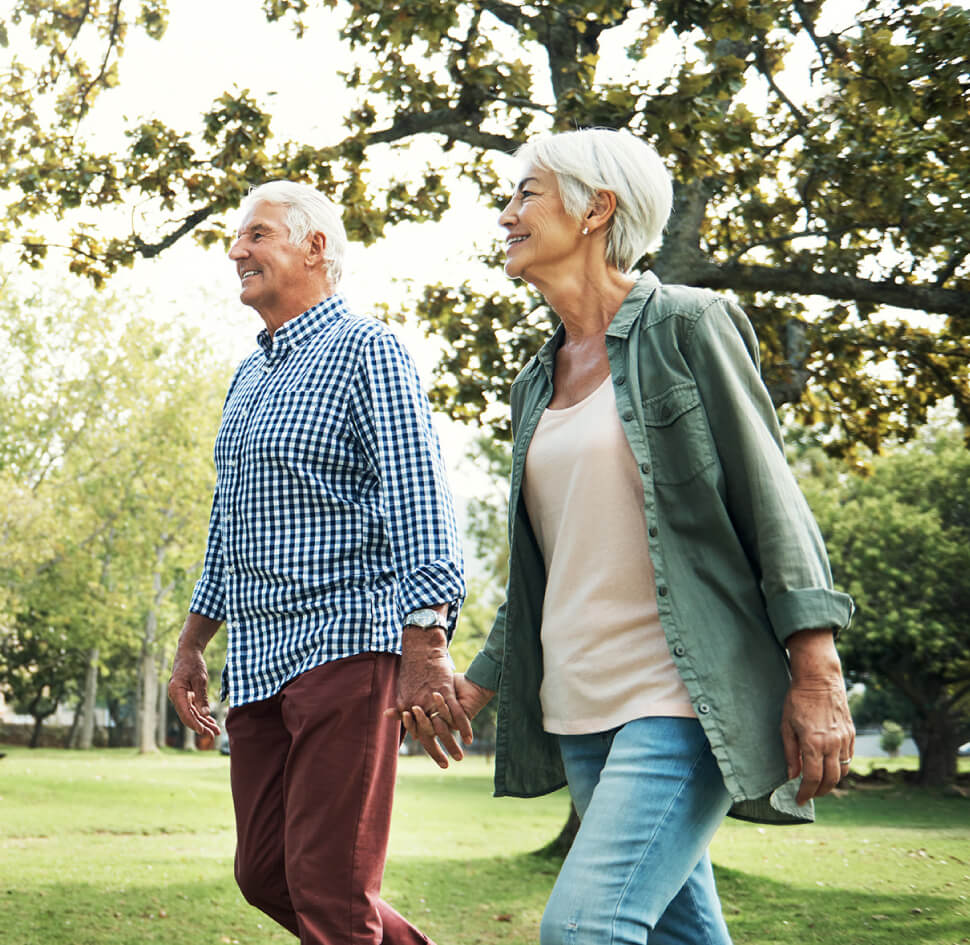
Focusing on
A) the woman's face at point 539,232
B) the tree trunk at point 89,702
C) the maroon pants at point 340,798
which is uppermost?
the woman's face at point 539,232

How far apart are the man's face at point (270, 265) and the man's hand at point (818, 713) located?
2.25m

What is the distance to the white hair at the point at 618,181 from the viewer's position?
3107mm

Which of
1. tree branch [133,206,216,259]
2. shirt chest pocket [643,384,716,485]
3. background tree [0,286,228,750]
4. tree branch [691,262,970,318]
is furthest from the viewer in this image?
background tree [0,286,228,750]

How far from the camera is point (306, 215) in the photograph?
4148 mm

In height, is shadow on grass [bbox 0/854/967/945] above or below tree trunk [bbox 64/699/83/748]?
above

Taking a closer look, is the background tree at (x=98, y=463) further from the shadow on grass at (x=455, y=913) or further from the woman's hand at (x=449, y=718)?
the woman's hand at (x=449, y=718)

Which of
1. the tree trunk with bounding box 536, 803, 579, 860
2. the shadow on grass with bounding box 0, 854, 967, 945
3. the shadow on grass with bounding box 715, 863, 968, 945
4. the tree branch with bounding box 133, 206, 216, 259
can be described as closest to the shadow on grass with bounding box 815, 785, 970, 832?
the tree trunk with bounding box 536, 803, 579, 860

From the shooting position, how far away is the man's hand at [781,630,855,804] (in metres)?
2.42

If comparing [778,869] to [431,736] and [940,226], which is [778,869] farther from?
[431,736]

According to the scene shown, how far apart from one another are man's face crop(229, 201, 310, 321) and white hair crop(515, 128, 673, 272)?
1.23m

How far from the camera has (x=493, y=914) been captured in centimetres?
880

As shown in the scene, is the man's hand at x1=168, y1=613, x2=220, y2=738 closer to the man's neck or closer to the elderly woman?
the man's neck

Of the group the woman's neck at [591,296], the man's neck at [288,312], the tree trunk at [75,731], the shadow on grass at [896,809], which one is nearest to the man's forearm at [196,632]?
the man's neck at [288,312]

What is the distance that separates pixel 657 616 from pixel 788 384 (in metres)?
8.76
